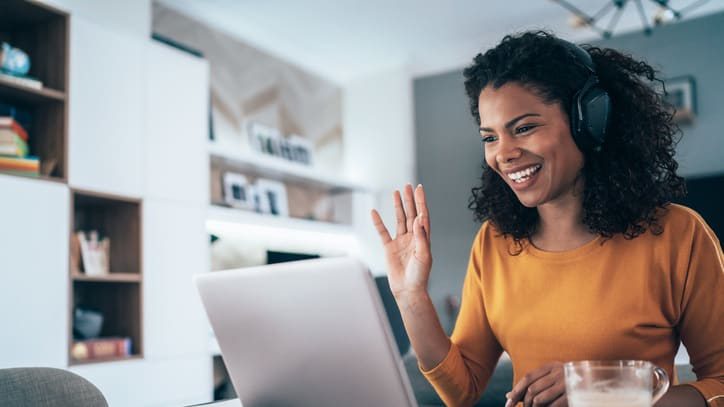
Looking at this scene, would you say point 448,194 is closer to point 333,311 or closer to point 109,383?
point 109,383

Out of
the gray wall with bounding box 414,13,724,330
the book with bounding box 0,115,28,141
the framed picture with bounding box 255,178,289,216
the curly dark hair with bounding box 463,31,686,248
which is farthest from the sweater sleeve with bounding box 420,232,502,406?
the gray wall with bounding box 414,13,724,330

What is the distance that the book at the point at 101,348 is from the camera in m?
2.89

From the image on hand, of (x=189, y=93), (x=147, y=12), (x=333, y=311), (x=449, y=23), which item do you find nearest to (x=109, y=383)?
(x=189, y=93)

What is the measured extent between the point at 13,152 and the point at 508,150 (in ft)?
7.46

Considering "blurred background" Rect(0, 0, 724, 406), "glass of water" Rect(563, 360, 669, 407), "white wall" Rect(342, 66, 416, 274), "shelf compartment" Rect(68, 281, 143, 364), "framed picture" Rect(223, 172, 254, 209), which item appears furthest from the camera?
"white wall" Rect(342, 66, 416, 274)

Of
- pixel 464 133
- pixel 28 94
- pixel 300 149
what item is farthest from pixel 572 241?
pixel 464 133

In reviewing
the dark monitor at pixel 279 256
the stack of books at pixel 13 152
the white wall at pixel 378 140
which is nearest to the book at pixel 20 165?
the stack of books at pixel 13 152

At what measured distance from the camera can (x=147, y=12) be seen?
11.1 ft

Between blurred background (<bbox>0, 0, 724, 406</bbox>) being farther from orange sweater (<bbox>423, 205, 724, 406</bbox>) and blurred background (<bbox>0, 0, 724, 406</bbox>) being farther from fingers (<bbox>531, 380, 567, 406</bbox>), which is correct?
orange sweater (<bbox>423, 205, 724, 406</bbox>)

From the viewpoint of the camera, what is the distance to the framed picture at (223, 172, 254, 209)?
4.14 meters

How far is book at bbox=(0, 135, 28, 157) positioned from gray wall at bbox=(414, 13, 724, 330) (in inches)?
111

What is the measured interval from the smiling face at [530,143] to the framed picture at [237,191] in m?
3.06

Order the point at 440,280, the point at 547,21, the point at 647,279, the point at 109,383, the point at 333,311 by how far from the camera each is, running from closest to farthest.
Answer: the point at 333,311 → the point at 647,279 → the point at 109,383 → the point at 547,21 → the point at 440,280

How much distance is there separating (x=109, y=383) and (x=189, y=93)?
1486 mm
